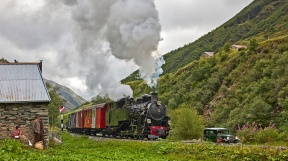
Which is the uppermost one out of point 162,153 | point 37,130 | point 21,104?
point 21,104

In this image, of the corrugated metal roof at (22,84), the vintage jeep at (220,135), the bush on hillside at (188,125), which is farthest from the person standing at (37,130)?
the bush on hillside at (188,125)

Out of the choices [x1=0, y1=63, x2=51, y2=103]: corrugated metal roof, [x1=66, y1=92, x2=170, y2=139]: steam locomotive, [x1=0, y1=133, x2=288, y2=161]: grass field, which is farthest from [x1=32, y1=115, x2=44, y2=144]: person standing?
[x1=66, y1=92, x2=170, y2=139]: steam locomotive

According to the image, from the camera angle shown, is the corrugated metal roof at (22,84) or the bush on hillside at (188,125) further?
the bush on hillside at (188,125)

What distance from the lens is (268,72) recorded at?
57156 mm

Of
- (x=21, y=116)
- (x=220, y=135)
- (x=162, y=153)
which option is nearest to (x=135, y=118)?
(x=220, y=135)

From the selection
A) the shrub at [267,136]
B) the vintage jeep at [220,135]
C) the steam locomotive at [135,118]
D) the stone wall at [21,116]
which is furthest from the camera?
the vintage jeep at [220,135]

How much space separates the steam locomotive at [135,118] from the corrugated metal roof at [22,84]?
1073 centimetres

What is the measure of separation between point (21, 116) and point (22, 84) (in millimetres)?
2510

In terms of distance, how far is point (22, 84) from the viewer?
27125 millimetres

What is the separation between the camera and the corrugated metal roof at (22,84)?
25.8 m

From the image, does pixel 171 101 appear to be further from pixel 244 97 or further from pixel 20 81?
pixel 20 81

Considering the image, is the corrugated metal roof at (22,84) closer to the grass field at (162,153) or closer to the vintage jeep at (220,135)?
the grass field at (162,153)

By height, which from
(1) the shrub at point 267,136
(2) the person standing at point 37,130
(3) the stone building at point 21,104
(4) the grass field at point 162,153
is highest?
(3) the stone building at point 21,104

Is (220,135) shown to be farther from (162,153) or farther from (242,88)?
(242,88)
